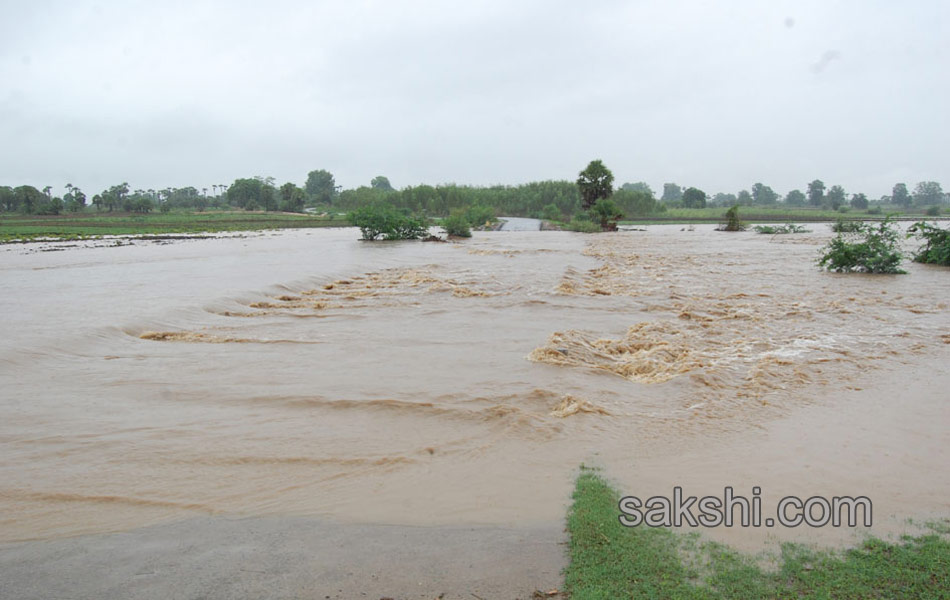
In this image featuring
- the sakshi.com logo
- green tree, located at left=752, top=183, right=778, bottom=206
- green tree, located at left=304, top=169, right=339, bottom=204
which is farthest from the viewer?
green tree, located at left=752, top=183, right=778, bottom=206

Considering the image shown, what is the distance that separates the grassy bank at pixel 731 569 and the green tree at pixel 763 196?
14150 cm

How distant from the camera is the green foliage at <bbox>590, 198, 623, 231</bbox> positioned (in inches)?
1778

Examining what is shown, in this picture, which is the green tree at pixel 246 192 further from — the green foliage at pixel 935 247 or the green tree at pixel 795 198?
the green tree at pixel 795 198

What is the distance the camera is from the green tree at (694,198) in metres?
91.9

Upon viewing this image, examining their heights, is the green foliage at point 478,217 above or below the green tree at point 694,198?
below

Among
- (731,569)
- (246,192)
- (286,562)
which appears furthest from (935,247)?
(246,192)

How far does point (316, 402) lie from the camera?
5277 mm

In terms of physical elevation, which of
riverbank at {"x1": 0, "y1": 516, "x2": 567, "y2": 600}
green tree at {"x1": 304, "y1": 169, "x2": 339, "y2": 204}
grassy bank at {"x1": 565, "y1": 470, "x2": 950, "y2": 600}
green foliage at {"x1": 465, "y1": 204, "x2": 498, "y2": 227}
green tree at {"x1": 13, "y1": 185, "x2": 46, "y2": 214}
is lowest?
riverbank at {"x1": 0, "y1": 516, "x2": 567, "y2": 600}

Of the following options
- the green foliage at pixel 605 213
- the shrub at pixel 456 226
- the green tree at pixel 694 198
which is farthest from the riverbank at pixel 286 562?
the green tree at pixel 694 198

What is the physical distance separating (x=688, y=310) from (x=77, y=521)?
28.8 ft

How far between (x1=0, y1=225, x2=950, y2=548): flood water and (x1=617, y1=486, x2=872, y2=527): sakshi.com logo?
0.10m

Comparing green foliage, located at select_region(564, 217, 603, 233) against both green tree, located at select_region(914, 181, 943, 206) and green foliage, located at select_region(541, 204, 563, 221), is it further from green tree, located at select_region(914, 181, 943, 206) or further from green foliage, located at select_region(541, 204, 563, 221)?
green tree, located at select_region(914, 181, 943, 206)

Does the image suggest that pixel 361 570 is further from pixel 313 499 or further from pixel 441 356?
pixel 441 356

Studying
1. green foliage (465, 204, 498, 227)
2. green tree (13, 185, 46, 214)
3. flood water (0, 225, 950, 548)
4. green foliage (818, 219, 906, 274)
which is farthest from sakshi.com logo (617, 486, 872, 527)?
green tree (13, 185, 46, 214)
